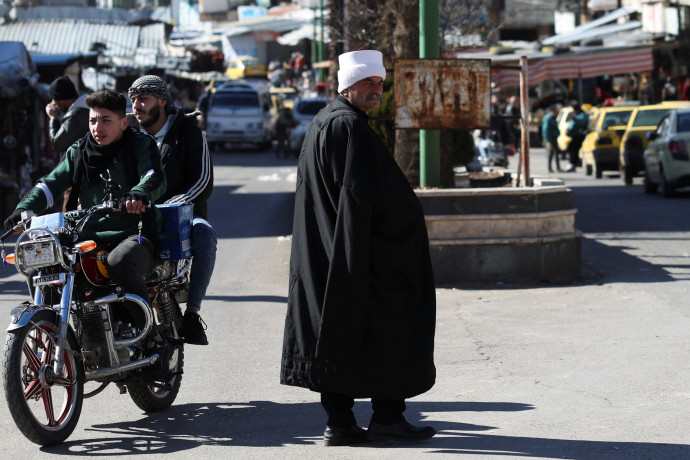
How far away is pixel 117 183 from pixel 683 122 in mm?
17539

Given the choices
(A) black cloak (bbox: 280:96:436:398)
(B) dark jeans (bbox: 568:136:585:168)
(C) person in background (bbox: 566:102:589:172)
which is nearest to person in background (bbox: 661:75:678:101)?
(C) person in background (bbox: 566:102:589:172)

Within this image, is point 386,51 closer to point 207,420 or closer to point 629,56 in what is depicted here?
point 207,420

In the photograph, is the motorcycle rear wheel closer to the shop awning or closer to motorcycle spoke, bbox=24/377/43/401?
motorcycle spoke, bbox=24/377/43/401

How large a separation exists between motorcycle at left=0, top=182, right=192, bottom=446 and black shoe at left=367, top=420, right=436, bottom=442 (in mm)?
1210

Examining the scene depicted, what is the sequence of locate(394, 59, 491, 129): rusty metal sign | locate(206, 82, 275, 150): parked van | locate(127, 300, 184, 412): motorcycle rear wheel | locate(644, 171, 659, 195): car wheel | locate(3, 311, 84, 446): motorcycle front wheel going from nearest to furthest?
locate(3, 311, 84, 446): motorcycle front wheel < locate(127, 300, 184, 412): motorcycle rear wheel < locate(394, 59, 491, 129): rusty metal sign < locate(644, 171, 659, 195): car wheel < locate(206, 82, 275, 150): parked van

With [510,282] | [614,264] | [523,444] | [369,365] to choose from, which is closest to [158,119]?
[369,365]

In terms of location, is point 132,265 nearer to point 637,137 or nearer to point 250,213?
point 250,213

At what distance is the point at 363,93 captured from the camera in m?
5.71

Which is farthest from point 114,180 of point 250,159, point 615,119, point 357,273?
Answer: point 250,159

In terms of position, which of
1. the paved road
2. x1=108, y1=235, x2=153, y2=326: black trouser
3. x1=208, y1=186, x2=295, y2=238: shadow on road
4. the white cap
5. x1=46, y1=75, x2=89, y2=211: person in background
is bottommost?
x1=208, y1=186, x2=295, y2=238: shadow on road

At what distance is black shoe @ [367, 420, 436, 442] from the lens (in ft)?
18.9

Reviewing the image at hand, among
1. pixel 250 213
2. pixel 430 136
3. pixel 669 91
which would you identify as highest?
pixel 669 91

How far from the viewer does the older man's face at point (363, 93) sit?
225 inches

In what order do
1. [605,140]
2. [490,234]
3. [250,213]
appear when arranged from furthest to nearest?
[605,140]
[250,213]
[490,234]
